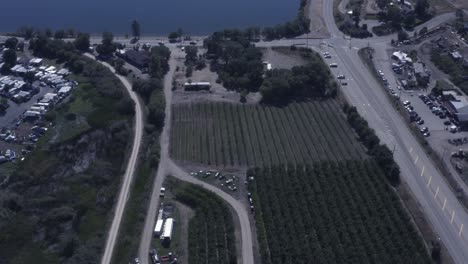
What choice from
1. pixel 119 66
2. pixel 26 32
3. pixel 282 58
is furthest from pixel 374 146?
pixel 26 32

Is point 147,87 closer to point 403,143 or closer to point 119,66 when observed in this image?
point 119,66

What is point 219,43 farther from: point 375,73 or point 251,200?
point 251,200

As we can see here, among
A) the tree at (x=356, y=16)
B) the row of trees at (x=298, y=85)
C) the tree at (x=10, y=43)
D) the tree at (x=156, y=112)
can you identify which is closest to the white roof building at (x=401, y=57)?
the tree at (x=356, y=16)

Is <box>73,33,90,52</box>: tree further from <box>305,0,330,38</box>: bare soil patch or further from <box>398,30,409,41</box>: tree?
<box>398,30,409,41</box>: tree

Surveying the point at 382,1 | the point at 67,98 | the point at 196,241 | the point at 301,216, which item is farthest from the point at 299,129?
the point at 382,1

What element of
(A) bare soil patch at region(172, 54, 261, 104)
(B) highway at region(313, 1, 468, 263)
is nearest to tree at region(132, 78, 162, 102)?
(A) bare soil patch at region(172, 54, 261, 104)
